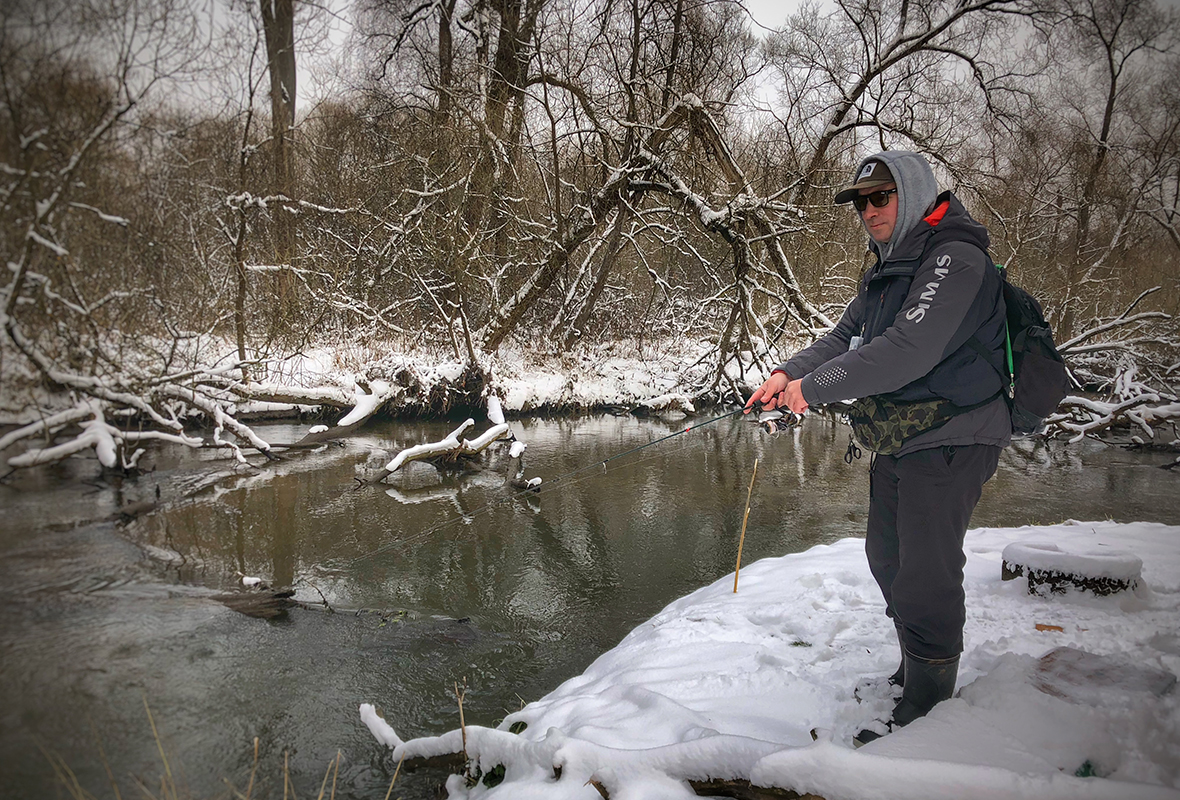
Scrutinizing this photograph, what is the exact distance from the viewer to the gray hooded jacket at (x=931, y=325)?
1.81m

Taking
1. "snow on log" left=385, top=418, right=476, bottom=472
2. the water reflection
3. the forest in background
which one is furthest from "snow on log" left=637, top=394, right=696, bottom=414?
"snow on log" left=385, top=418, right=476, bottom=472

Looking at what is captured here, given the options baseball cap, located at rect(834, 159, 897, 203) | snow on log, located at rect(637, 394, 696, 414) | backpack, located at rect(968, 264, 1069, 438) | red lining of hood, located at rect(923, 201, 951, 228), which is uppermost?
baseball cap, located at rect(834, 159, 897, 203)

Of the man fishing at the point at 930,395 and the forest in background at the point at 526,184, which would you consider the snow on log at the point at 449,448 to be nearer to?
the forest in background at the point at 526,184

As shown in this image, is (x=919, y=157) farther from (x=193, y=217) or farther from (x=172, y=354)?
(x=172, y=354)

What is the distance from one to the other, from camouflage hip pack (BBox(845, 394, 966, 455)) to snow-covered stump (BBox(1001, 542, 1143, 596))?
1.68 m

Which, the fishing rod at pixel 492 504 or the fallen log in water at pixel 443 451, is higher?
the fallen log in water at pixel 443 451

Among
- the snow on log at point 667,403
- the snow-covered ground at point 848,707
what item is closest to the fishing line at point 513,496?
the snow-covered ground at point 848,707

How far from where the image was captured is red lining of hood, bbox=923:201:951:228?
6.41 feet

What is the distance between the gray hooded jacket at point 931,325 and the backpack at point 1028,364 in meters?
0.03

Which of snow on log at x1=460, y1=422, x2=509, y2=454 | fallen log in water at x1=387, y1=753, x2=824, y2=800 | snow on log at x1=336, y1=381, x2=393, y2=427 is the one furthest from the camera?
snow on log at x1=336, y1=381, x2=393, y2=427

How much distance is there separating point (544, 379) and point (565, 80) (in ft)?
18.2

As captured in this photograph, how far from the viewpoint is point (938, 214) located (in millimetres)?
1961

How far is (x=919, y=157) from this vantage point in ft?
Answer: 6.59

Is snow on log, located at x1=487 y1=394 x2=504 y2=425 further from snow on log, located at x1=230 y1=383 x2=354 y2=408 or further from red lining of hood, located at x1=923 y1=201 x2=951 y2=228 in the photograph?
red lining of hood, located at x1=923 y1=201 x2=951 y2=228
